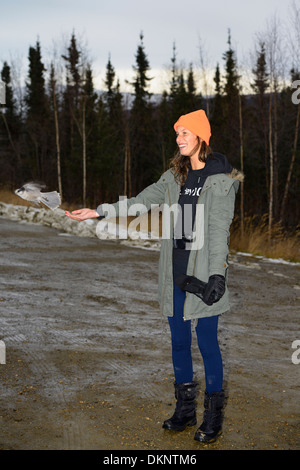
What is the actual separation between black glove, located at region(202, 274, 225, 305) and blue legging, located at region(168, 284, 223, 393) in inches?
6.8

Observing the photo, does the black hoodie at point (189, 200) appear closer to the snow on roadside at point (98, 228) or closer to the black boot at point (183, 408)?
the black boot at point (183, 408)

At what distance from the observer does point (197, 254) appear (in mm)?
3213

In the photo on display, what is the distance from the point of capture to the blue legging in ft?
10.6

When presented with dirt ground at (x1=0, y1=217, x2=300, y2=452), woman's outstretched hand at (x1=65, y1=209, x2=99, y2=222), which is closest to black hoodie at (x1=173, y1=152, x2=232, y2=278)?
woman's outstretched hand at (x1=65, y1=209, x2=99, y2=222)

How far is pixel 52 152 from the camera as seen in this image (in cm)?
4262

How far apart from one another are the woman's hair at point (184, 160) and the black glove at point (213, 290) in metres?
0.67

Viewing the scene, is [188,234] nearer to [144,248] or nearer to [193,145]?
[193,145]

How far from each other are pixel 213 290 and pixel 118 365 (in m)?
2.15

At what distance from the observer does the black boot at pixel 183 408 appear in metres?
3.47

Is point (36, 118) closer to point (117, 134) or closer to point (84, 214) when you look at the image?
point (117, 134)
